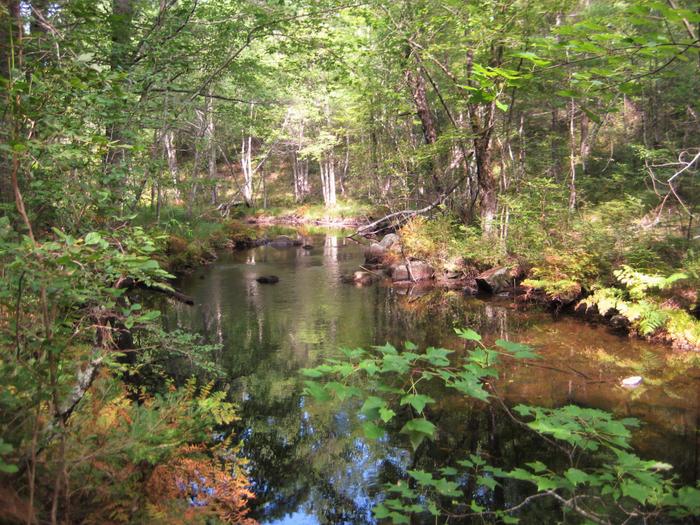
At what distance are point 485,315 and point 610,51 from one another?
904 centimetres

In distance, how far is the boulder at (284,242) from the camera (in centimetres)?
2389

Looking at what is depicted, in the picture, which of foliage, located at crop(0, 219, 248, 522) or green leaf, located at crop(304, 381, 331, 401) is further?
foliage, located at crop(0, 219, 248, 522)

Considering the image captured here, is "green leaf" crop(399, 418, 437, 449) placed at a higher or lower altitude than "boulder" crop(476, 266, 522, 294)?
higher

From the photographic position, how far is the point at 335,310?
1130cm

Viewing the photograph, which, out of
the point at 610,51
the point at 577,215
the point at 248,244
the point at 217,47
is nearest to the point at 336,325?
the point at 217,47

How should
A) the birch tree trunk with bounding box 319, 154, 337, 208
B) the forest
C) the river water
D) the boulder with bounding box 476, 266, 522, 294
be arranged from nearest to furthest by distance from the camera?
the forest
the river water
the boulder with bounding box 476, 266, 522, 294
the birch tree trunk with bounding box 319, 154, 337, 208

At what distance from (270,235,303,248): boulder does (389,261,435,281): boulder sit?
31.5 feet

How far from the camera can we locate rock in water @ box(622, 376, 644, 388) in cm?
667

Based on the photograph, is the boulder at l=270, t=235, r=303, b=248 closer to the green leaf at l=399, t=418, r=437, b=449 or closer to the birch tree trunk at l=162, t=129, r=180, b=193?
the birch tree trunk at l=162, t=129, r=180, b=193

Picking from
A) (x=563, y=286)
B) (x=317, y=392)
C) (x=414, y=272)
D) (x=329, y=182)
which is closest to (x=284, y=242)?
(x=414, y=272)

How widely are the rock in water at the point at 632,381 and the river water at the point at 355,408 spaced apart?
9 centimetres

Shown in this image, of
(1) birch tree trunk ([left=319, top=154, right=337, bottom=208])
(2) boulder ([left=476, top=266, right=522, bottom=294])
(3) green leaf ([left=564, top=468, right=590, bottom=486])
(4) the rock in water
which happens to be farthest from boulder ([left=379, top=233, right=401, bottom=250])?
(1) birch tree trunk ([left=319, top=154, right=337, bottom=208])

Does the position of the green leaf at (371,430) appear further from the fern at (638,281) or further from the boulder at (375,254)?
the boulder at (375,254)

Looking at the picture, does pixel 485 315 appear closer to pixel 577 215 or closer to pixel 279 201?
pixel 577 215
